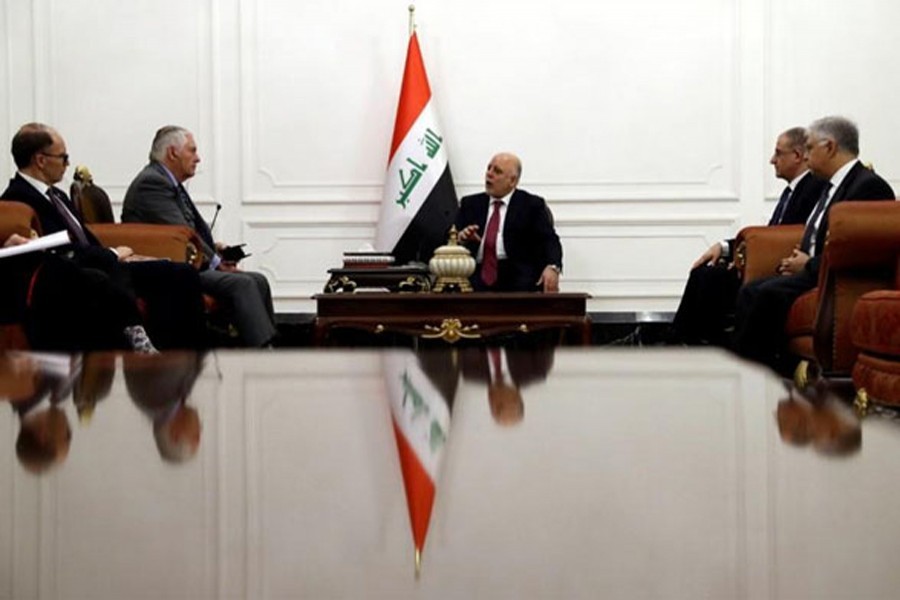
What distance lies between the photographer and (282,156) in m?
6.70

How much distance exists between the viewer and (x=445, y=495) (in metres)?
0.75

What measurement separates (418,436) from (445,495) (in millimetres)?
330

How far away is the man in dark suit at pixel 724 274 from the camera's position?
528cm

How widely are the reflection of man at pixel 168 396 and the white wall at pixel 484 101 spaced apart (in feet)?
13.7

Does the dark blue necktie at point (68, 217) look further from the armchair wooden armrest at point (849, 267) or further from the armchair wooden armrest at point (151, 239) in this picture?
the armchair wooden armrest at point (849, 267)

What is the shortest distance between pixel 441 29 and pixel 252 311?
217cm

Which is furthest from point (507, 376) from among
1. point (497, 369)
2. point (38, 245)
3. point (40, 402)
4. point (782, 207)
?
point (782, 207)

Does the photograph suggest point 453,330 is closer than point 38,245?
No

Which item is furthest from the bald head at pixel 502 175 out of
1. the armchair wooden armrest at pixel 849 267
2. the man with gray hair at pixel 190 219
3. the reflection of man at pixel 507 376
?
the reflection of man at pixel 507 376

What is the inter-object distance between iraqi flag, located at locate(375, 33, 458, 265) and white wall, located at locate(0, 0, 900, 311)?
21 centimetres

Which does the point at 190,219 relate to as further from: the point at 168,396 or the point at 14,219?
the point at 168,396

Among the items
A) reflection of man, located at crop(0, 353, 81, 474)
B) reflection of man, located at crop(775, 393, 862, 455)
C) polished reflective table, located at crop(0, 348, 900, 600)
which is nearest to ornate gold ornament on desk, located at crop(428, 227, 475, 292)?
reflection of man, located at crop(0, 353, 81, 474)

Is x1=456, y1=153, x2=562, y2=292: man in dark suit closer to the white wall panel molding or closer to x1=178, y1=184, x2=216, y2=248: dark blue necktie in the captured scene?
x1=178, y1=184, x2=216, y2=248: dark blue necktie

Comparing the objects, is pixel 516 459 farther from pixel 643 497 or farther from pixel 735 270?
pixel 735 270
